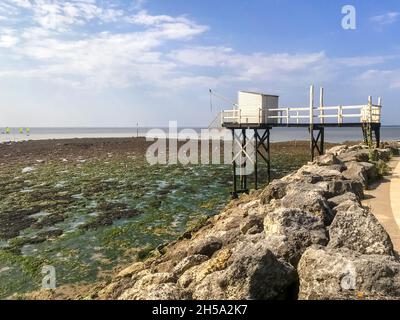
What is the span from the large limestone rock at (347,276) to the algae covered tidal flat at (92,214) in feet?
27.1

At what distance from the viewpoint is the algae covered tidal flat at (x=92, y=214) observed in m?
12.3

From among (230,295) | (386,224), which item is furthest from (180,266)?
(386,224)

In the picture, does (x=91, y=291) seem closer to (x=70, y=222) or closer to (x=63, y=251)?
(x=63, y=251)

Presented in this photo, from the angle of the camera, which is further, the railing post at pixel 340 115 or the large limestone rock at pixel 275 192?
the railing post at pixel 340 115

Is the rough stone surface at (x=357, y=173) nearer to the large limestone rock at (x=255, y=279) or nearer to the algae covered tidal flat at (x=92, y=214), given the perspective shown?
the algae covered tidal flat at (x=92, y=214)

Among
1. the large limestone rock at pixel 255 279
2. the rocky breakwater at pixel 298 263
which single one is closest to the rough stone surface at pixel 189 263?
the rocky breakwater at pixel 298 263

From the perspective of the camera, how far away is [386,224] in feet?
27.0

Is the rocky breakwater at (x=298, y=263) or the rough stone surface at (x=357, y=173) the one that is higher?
the rough stone surface at (x=357, y=173)

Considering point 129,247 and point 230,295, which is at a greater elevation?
point 230,295

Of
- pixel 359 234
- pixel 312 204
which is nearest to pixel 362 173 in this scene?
pixel 312 204

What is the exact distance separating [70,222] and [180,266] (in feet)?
38.7

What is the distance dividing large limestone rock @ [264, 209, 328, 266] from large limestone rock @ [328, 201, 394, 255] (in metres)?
0.29

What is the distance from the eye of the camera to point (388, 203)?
10.1m

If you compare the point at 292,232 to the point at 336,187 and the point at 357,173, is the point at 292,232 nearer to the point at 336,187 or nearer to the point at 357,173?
the point at 336,187
